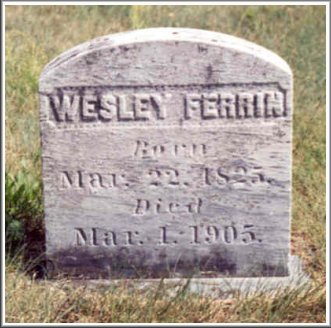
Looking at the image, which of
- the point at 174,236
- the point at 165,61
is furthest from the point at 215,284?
the point at 165,61

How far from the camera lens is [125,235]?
452 centimetres

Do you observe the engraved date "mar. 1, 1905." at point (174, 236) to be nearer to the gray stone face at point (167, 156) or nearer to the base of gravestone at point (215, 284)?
the gray stone face at point (167, 156)

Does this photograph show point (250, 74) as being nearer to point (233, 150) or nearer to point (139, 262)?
point (233, 150)

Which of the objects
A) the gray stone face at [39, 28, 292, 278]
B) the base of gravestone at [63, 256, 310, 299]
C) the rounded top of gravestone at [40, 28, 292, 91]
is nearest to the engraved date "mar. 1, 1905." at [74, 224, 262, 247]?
the gray stone face at [39, 28, 292, 278]

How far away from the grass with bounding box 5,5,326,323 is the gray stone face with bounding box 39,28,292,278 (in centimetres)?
25

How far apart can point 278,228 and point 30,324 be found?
1.20 meters

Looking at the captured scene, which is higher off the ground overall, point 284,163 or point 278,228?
point 284,163

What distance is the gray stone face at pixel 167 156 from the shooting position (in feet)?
14.0

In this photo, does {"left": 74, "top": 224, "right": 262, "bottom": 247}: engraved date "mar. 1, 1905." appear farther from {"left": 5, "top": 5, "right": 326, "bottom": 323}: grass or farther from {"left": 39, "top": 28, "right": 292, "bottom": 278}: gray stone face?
{"left": 5, "top": 5, "right": 326, "bottom": 323}: grass

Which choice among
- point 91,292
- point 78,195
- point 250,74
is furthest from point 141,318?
point 250,74

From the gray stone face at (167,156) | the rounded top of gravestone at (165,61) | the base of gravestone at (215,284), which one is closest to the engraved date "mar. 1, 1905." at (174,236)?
the gray stone face at (167,156)

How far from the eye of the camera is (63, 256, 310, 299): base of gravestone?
440 centimetres

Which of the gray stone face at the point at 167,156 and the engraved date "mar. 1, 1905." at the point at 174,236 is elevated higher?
the gray stone face at the point at 167,156

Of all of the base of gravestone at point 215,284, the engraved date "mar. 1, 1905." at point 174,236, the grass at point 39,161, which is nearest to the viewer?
the grass at point 39,161
